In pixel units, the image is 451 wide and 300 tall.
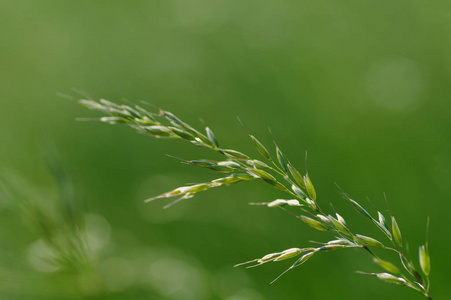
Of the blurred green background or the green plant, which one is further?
the blurred green background

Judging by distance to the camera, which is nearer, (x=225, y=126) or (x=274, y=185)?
(x=274, y=185)

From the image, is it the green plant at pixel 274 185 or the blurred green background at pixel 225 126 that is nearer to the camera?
the green plant at pixel 274 185

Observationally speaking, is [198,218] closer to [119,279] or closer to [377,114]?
[119,279]

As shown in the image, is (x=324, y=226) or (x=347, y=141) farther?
(x=347, y=141)

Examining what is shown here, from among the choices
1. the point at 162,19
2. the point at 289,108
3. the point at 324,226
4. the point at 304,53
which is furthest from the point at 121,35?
the point at 324,226

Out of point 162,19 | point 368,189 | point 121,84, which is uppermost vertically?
point 162,19

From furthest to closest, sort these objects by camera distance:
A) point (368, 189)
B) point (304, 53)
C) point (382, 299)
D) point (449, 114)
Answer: point (304, 53) → point (449, 114) → point (368, 189) → point (382, 299)

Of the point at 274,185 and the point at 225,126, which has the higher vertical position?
the point at 274,185

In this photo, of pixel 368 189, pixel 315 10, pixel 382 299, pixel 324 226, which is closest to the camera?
pixel 324 226
